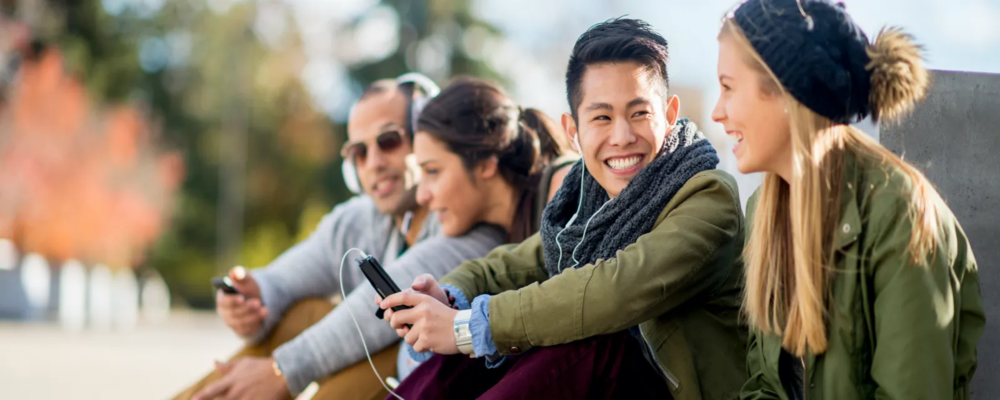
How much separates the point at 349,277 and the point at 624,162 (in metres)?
1.94

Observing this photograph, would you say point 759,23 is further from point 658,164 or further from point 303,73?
point 303,73

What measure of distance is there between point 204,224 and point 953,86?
89.3ft

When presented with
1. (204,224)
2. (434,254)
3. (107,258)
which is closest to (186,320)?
(107,258)

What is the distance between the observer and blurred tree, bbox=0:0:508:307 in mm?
27125

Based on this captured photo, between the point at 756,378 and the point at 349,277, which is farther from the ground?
the point at 349,277

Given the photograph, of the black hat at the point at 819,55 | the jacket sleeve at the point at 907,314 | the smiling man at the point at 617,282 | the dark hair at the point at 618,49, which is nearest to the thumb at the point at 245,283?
the smiling man at the point at 617,282

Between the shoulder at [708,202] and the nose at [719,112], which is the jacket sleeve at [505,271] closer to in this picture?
the shoulder at [708,202]

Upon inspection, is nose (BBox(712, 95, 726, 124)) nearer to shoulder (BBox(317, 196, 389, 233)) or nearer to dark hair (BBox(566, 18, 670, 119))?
dark hair (BBox(566, 18, 670, 119))

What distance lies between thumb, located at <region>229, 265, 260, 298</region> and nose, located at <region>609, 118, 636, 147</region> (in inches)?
77.0

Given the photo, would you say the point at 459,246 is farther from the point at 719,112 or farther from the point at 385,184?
the point at 719,112

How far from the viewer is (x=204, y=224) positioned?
92.8 feet

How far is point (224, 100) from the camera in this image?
28.6 m

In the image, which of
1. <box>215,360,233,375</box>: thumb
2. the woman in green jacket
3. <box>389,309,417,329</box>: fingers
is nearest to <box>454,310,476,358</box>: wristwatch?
<box>389,309,417,329</box>: fingers

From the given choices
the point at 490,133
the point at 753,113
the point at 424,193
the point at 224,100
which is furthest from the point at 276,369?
the point at 224,100
